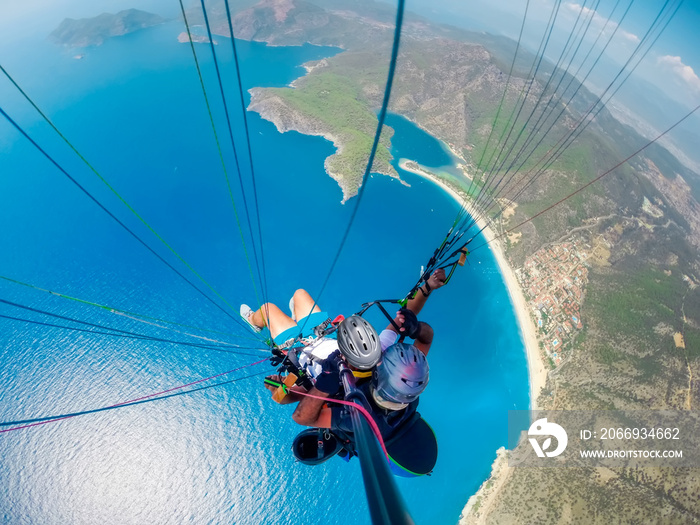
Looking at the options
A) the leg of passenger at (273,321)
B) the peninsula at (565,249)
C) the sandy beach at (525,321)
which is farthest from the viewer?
the sandy beach at (525,321)

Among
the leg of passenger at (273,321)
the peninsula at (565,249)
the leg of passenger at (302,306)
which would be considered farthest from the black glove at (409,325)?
the peninsula at (565,249)

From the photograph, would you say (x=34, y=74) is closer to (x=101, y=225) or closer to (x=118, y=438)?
(x=101, y=225)

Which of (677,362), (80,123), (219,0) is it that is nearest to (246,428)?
(677,362)

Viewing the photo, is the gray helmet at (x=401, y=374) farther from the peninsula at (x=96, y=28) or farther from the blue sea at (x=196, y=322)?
the peninsula at (x=96, y=28)

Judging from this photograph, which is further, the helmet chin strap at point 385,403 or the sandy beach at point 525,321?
the sandy beach at point 525,321

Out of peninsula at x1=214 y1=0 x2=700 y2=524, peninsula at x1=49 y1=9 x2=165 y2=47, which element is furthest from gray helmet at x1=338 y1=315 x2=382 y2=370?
peninsula at x1=49 y1=9 x2=165 y2=47

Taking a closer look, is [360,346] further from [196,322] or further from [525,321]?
[525,321]
